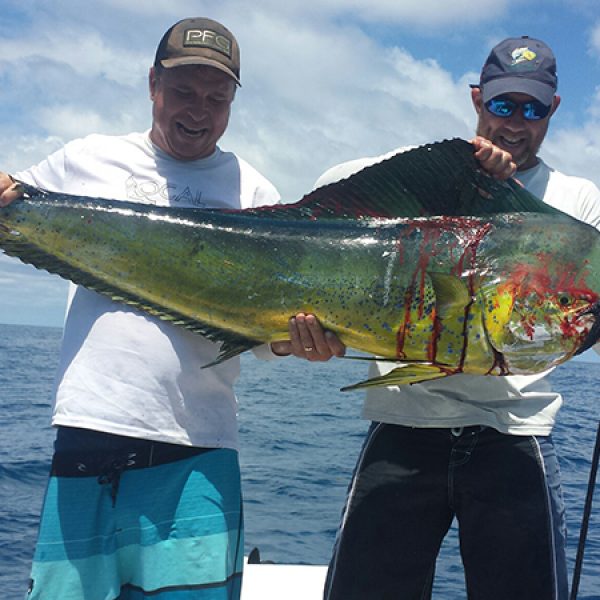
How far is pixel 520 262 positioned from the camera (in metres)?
2.06

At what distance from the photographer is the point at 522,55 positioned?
8.64ft

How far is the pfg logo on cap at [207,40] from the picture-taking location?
2516 millimetres

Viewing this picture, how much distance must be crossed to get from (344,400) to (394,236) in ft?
57.2

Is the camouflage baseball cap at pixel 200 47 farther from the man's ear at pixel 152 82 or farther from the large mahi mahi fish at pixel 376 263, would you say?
the large mahi mahi fish at pixel 376 263

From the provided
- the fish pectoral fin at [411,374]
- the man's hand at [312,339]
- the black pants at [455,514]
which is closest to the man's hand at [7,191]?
the man's hand at [312,339]

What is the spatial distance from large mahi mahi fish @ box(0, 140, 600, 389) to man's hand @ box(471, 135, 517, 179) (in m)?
0.03

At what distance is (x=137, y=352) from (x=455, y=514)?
1.21m

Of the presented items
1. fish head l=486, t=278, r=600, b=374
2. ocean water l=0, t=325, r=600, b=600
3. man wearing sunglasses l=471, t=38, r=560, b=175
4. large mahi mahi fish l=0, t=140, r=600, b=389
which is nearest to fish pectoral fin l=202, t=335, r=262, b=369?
large mahi mahi fish l=0, t=140, r=600, b=389

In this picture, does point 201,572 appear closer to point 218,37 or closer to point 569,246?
point 569,246

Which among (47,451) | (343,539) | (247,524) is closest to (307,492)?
(247,524)

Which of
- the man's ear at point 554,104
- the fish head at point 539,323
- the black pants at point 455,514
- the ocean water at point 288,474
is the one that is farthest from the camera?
the ocean water at point 288,474

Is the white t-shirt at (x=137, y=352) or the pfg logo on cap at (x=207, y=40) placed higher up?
the pfg logo on cap at (x=207, y=40)

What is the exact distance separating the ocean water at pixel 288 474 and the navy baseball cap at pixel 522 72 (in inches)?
148

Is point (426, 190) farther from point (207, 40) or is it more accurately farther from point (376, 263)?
point (207, 40)
